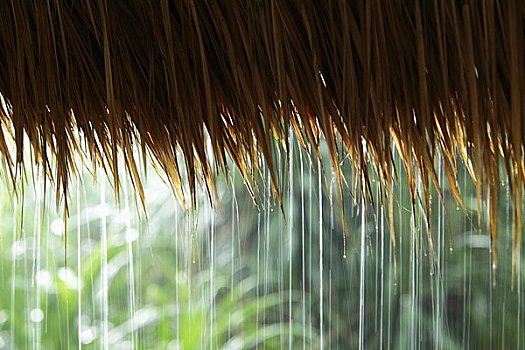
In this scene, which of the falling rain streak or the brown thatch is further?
the falling rain streak

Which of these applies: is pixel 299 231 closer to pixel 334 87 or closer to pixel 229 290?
pixel 229 290

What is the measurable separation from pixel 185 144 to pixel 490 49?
25 cm

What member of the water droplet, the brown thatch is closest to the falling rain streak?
the water droplet

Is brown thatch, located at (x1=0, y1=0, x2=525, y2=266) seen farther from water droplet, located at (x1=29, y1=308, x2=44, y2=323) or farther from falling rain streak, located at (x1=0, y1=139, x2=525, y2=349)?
water droplet, located at (x1=29, y1=308, x2=44, y2=323)

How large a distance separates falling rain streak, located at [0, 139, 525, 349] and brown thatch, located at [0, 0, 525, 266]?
1.80m

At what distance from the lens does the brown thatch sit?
60cm

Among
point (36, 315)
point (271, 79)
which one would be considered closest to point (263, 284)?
point (36, 315)

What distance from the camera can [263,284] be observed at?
2781 millimetres

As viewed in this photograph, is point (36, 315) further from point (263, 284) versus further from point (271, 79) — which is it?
point (271, 79)

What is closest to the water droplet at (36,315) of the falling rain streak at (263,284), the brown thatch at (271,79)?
the falling rain streak at (263,284)

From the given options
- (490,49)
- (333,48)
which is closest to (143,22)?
(333,48)

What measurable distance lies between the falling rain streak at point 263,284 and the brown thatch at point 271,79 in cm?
180

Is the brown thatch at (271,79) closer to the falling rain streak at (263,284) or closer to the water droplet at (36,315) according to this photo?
the falling rain streak at (263,284)

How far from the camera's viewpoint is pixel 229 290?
268 cm
